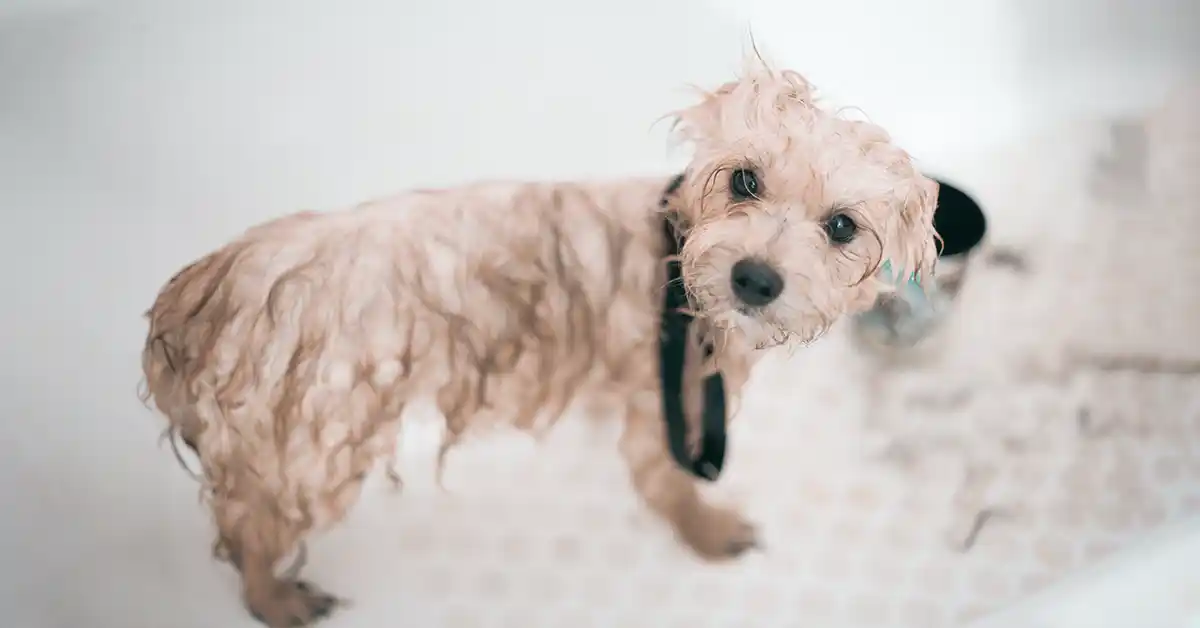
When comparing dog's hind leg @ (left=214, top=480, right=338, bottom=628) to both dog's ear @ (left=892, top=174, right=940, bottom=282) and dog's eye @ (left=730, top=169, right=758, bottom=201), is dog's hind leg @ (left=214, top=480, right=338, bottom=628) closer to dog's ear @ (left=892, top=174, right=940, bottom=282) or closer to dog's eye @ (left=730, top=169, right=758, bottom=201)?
dog's eye @ (left=730, top=169, right=758, bottom=201)

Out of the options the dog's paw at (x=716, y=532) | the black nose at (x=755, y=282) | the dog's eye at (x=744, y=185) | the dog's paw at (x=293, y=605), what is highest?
the dog's eye at (x=744, y=185)

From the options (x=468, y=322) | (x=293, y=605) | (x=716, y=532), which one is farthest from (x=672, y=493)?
(x=293, y=605)

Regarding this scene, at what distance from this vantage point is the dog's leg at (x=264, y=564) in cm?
81

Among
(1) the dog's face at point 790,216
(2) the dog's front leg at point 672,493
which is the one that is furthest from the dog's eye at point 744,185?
(2) the dog's front leg at point 672,493

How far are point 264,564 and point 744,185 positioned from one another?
58cm

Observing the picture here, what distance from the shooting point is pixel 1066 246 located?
3.72 ft

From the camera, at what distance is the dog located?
795mm

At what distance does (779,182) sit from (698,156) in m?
0.11

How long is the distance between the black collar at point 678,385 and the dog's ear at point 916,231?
0.66 feet

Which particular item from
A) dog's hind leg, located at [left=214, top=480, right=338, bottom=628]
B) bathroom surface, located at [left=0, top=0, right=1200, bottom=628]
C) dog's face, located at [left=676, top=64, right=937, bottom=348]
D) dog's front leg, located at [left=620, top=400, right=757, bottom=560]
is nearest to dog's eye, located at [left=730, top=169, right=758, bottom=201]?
dog's face, located at [left=676, top=64, right=937, bottom=348]

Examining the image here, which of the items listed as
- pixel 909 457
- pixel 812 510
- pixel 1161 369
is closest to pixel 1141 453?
pixel 1161 369

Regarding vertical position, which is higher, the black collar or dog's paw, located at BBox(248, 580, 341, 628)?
the black collar

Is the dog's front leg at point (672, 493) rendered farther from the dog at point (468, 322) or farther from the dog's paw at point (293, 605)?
the dog's paw at point (293, 605)

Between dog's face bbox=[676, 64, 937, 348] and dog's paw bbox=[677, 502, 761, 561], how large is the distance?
0.72 feet
